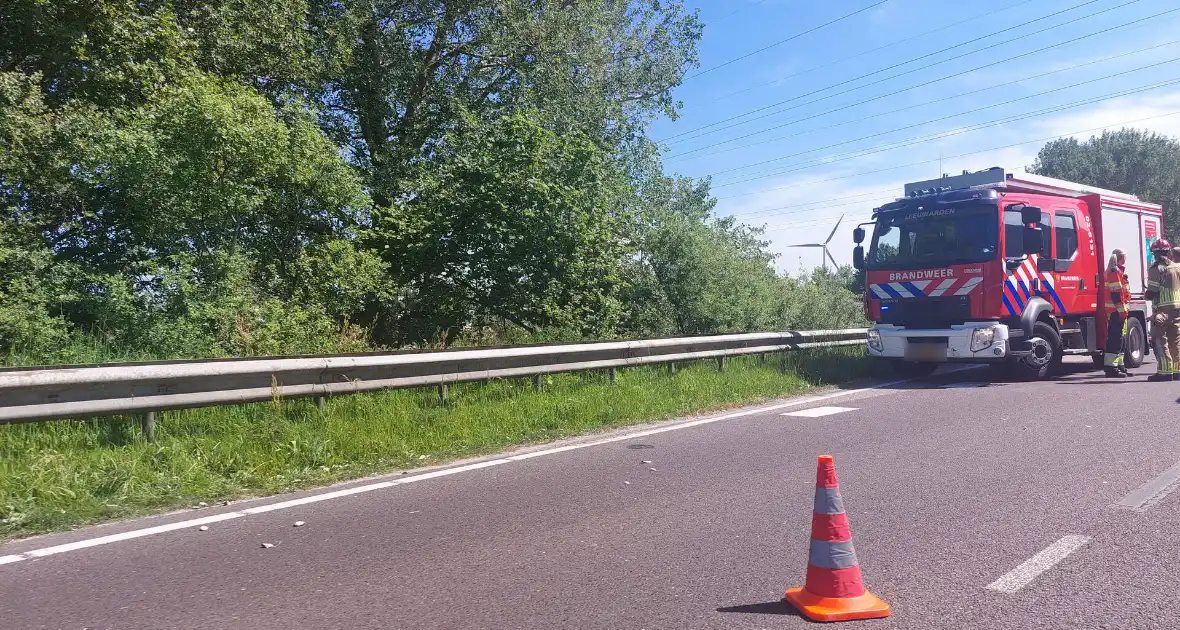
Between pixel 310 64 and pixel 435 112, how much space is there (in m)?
3.35

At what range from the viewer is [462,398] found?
885 centimetres

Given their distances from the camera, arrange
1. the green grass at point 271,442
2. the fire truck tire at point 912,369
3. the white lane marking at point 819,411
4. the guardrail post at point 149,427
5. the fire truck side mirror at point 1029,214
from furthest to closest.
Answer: the fire truck tire at point 912,369
the fire truck side mirror at point 1029,214
the white lane marking at point 819,411
the guardrail post at point 149,427
the green grass at point 271,442

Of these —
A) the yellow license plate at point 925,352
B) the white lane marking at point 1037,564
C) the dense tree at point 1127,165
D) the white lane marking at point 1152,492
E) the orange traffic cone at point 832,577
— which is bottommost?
the white lane marking at point 1152,492

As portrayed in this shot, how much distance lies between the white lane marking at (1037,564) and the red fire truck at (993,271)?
27.6 feet

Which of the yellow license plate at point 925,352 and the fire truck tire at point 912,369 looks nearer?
the yellow license plate at point 925,352

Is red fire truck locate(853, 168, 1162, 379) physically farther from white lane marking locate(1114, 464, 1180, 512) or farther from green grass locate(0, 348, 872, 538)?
white lane marking locate(1114, 464, 1180, 512)

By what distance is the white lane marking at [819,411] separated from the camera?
30.7 feet

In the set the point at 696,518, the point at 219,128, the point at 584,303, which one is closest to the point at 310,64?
the point at 219,128

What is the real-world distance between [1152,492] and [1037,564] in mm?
2091

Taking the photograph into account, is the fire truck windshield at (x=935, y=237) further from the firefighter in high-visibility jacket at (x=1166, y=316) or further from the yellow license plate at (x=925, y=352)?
the firefighter in high-visibility jacket at (x=1166, y=316)

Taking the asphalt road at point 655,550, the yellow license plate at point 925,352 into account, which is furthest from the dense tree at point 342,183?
the asphalt road at point 655,550

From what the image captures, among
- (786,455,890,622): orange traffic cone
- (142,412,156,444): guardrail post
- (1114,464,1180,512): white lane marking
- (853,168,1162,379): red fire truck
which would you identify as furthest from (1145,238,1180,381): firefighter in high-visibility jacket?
(142,412,156,444): guardrail post

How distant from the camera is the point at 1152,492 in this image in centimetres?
531

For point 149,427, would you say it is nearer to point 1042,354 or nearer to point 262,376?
point 262,376
